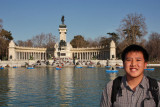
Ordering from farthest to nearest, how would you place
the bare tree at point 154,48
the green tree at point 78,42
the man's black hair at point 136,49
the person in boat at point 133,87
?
1. the green tree at point 78,42
2. the bare tree at point 154,48
3. the man's black hair at point 136,49
4. the person in boat at point 133,87

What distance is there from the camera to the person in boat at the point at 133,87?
3.94 meters

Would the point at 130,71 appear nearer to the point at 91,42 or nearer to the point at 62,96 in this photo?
the point at 62,96

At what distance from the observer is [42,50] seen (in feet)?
336

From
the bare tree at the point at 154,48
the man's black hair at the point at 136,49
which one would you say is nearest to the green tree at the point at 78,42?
the bare tree at the point at 154,48


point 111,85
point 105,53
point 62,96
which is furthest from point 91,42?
point 111,85

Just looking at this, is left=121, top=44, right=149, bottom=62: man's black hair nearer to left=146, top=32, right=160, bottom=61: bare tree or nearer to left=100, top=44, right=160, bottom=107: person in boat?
left=100, top=44, right=160, bottom=107: person in boat

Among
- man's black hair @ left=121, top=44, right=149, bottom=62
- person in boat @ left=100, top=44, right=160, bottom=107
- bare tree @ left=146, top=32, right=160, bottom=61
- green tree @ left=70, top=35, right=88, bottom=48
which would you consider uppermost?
green tree @ left=70, top=35, right=88, bottom=48

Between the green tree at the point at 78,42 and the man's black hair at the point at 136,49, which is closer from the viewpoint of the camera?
the man's black hair at the point at 136,49

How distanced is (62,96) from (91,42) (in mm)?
125542

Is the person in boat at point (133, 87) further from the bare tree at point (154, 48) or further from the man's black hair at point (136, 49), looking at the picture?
the bare tree at point (154, 48)

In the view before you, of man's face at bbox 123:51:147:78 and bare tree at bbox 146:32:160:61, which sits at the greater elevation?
bare tree at bbox 146:32:160:61

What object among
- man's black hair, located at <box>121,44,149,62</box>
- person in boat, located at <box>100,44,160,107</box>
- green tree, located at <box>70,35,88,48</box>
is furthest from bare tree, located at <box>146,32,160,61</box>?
person in boat, located at <box>100,44,160,107</box>

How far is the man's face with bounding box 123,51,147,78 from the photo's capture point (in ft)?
13.2

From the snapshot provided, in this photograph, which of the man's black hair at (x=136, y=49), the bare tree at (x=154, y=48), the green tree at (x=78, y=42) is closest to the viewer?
the man's black hair at (x=136, y=49)
